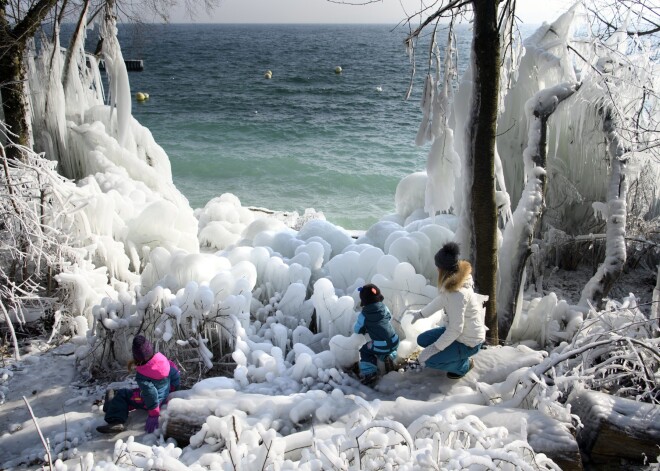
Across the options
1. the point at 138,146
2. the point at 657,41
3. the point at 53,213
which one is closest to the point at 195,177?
the point at 138,146

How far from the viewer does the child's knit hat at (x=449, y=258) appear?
154 inches

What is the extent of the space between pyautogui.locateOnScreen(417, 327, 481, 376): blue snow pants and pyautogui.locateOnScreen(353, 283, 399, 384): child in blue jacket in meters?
0.26

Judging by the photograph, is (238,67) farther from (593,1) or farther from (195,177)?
(593,1)

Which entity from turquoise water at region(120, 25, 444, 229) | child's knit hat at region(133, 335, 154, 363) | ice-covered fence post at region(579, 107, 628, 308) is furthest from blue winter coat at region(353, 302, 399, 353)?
ice-covered fence post at region(579, 107, 628, 308)

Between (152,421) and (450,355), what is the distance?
7.13 feet

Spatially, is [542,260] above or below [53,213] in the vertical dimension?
below

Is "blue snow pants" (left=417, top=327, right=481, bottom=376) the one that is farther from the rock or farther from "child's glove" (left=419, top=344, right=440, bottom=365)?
the rock

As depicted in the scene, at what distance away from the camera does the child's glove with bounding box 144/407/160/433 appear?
383 cm

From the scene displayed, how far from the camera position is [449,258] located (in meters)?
3.91

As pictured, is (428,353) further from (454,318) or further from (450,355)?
Answer: (454,318)

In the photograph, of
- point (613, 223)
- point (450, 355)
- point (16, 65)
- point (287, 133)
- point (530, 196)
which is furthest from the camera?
point (287, 133)

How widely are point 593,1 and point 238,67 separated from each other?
164ft

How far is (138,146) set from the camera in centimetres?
905

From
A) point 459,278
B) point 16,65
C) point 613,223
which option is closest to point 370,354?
point 459,278
